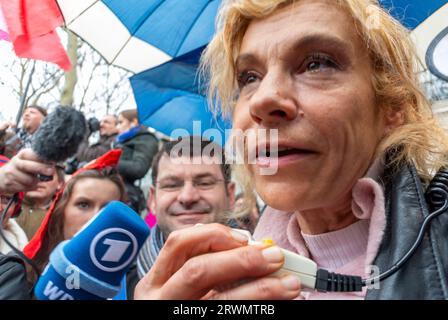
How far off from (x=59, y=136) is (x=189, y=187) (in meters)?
0.92

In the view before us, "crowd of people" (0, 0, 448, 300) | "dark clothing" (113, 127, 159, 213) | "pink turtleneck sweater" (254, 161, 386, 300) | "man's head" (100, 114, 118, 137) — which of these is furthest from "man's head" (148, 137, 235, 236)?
"man's head" (100, 114, 118, 137)

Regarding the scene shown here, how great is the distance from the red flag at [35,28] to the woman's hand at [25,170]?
385 millimetres

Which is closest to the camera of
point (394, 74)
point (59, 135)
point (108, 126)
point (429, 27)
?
point (394, 74)

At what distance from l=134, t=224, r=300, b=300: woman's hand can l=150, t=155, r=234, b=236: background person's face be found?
1476mm

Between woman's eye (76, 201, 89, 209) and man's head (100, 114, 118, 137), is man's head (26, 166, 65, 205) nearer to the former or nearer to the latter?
woman's eye (76, 201, 89, 209)

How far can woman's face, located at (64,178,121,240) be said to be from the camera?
229 cm

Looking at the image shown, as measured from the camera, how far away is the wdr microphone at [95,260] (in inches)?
52.8

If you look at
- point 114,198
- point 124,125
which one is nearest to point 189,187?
point 114,198

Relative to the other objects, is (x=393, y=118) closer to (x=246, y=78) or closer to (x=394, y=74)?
(x=394, y=74)

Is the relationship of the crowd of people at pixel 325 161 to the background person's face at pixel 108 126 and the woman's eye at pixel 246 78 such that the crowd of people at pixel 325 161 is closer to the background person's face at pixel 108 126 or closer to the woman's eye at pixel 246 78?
the woman's eye at pixel 246 78

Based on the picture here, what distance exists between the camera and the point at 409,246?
79 centimetres

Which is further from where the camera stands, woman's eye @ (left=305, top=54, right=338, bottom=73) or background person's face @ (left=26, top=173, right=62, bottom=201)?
background person's face @ (left=26, top=173, right=62, bottom=201)
